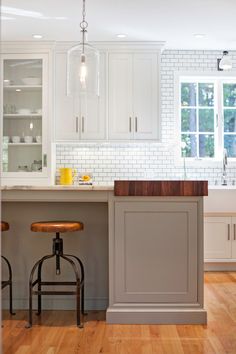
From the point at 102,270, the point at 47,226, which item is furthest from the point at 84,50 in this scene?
the point at 102,270

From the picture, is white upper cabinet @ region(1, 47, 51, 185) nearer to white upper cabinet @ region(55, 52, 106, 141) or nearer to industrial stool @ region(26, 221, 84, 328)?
white upper cabinet @ region(55, 52, 106, 141)

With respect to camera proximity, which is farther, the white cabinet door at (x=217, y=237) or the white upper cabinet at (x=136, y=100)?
the white upper cabinet at (x=136, y=100)

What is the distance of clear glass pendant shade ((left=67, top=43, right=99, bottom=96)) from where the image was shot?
11.4ft

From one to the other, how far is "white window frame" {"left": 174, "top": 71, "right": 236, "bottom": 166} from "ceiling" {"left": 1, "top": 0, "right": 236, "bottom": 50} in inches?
17.6

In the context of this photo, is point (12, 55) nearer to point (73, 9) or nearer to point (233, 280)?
point (73, 9)

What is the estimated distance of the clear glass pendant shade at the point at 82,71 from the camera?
3.46m

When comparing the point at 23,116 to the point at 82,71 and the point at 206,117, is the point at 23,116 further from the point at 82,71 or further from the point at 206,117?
the point at 206,117

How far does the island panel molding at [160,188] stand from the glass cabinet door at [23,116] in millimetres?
2203

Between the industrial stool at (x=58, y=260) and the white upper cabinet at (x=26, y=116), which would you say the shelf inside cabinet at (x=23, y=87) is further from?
the industrial stool at (x=58, y=260)

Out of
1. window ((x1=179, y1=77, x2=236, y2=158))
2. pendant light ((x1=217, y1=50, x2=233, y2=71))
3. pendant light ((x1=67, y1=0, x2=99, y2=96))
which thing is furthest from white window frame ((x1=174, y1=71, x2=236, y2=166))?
pendant light ((x1=67, y1=0, x2=99, y2=96))

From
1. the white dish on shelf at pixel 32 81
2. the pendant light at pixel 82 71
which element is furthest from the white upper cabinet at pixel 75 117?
the pendant light at pixel 82 71

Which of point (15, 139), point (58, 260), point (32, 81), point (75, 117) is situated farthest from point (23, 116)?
point (58, 260)

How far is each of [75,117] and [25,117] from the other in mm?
573

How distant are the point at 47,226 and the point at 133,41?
2962 millimetres
